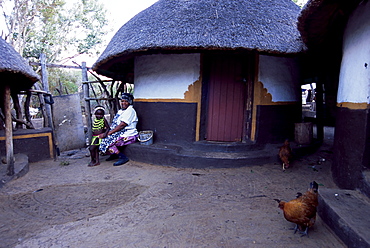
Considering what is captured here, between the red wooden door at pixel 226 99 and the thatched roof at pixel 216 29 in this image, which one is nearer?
the thatched roof at pixel 216 29

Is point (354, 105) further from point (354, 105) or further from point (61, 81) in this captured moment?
point (61, 81)

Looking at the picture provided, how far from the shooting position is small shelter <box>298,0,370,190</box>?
2699 millimetres

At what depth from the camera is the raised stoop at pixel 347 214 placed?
1.85 m

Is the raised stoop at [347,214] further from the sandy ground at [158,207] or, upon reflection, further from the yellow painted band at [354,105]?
the yellow painted band at [354,105]

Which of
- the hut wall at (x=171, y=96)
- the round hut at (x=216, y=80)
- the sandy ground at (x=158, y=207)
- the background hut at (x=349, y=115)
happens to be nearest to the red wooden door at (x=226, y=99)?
the round hut at (x=216, y=80)

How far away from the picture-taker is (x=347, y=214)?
6.91 ft

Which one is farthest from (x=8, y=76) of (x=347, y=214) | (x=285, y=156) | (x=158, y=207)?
(x=347, y=214)

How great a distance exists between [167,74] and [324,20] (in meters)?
2.96

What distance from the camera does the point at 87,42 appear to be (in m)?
14.4

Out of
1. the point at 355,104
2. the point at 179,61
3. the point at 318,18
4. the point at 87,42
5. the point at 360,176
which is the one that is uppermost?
the point at 87,42

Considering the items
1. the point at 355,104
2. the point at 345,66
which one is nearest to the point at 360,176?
the point at 355,104

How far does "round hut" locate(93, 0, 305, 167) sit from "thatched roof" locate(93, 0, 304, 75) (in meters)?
0.02

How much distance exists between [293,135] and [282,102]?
33.8 inches

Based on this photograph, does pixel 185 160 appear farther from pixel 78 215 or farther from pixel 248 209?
pixel 78 215
